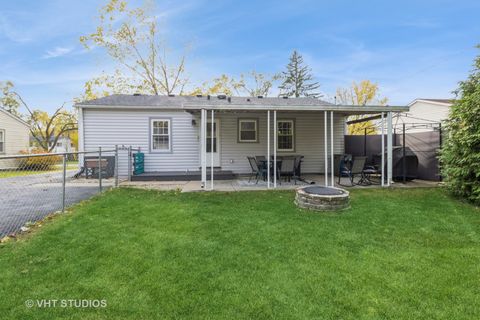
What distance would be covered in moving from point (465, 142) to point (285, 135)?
6022 mm

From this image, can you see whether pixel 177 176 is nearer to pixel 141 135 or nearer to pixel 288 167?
pixel 141 135

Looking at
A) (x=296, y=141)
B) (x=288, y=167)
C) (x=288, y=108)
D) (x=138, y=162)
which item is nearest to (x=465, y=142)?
(x=288, y=108)

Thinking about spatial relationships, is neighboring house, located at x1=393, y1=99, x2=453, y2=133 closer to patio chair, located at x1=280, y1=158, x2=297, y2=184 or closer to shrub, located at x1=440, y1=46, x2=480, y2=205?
shrub, located at x1=440, y1=46, x2=480, y2=205

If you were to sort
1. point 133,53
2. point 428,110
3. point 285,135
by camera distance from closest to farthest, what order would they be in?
point 285,135
point 428,110
point 133,53

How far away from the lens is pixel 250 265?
2.94 meters

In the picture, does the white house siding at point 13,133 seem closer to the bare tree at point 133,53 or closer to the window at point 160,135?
the bare tree at point 133,53

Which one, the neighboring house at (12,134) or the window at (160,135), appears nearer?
the window at (160,135)

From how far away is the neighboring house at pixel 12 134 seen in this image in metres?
16.2

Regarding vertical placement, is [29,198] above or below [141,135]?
below

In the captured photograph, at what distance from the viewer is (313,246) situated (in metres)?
3.44

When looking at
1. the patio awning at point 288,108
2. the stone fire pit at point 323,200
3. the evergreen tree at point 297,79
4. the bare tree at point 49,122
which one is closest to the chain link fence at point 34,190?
the patio awning at point 288,108

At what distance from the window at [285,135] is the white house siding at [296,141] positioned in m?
0.17

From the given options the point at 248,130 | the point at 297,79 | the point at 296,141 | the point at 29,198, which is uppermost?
the point at 297,79

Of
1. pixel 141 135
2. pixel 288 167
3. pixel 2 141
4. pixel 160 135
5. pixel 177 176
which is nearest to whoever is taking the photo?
pixel 288 167
